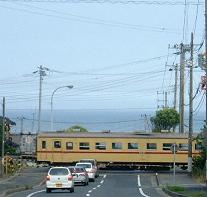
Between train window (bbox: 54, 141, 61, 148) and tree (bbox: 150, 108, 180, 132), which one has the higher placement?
tree (bbox: 150, 108, 180, 132)

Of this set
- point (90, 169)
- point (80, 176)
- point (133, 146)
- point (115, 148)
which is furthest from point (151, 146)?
point (80, 176)

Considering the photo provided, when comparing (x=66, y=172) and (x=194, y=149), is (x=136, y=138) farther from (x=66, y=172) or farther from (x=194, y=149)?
(x=66, y=172)

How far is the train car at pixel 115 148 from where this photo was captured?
5900 cm

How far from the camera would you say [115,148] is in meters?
59.3

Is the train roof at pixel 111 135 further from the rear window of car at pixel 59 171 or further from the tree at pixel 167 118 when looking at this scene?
the tree at pixel 167 118

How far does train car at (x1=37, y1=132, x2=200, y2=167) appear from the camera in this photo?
5900cm

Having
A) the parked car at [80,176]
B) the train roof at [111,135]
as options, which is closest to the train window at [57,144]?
the train roof at [111,135]

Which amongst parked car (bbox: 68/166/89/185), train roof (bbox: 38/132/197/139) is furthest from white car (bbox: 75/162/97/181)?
train roof (bbox: 38/132/197/139)

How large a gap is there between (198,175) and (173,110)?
45.2 m

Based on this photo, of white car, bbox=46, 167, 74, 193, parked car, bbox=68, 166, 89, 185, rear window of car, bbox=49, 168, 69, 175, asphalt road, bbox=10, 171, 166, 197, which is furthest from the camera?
parked car, bbox=68, 166, 89, 185

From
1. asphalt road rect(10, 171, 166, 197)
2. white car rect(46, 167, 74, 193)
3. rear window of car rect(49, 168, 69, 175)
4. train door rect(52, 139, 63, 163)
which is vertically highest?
train door rect(52, 139, 63, 163)

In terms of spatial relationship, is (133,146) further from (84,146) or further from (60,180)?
(60,180)

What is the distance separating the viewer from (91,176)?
50312 millimetres

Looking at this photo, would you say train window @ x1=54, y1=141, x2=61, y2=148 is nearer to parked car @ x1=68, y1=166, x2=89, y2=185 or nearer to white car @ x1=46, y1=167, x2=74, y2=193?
parked car @ x1=68, y1=166, x2=89, y2=185
